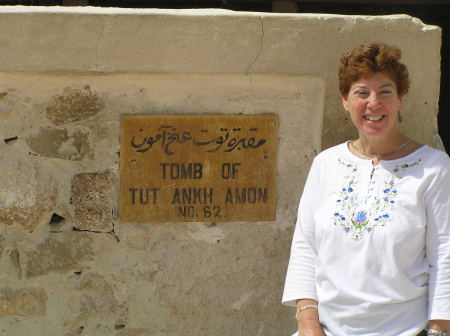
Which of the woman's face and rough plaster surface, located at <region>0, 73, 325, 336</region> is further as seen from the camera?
rough plaster surface, located at <region>0, 73, 325, 336</region>

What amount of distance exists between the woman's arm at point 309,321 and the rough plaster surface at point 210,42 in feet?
2.57

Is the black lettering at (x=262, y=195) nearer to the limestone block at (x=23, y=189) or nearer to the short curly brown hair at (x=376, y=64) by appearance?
the short curly brown hair at (x=376, y=64)

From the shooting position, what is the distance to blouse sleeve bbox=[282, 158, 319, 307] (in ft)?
8.45

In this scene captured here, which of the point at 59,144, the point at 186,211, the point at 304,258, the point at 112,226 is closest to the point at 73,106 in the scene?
the point at 59,144

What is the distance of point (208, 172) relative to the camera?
118 inches

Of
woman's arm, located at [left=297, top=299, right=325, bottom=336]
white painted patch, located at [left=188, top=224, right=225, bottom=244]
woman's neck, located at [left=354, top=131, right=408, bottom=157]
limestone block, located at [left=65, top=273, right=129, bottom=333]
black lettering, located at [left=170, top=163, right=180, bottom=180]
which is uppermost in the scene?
woman's neck, located at [left=354, top=131, right=408, bottom=157]

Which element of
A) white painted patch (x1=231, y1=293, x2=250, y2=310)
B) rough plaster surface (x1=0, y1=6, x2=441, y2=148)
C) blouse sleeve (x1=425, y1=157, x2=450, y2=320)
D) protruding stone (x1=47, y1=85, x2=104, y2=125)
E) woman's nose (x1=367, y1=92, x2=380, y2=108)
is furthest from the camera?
white painted patch (x1=231, y1=293, x2=250, y2=310)

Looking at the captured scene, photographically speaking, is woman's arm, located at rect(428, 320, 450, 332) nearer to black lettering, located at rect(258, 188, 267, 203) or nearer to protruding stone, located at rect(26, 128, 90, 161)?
black lettering, located at rect(258, 188, 267, 203)

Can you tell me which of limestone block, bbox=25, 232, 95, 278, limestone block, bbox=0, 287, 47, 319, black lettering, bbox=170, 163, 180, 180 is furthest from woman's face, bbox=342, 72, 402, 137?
limestone block, bbox=0, 287, 47, 319

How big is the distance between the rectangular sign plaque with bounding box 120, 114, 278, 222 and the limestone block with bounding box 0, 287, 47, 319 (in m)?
0.45

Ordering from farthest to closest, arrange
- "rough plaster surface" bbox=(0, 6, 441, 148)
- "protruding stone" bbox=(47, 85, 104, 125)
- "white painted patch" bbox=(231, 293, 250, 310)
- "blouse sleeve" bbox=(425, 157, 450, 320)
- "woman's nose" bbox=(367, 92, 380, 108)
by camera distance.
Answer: "white painted patch" bbox=(231, 293, 250, 310), "protruding stone" bbox=(47, 85, 104, 125), "rough plaster surface" bbox=(0, 6, 441, 148), "woman's nose" bbox=(367, 92, 380, 108), "blouse sleeve" bbox=(425, 157, 450, 320)

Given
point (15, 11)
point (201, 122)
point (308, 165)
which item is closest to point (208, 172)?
point (201, 122)

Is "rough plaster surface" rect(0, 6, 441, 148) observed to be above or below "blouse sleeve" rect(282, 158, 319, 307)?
above

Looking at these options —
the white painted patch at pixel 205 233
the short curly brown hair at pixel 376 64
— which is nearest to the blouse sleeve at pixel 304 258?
the short curly brown hair at pixel 376 64
